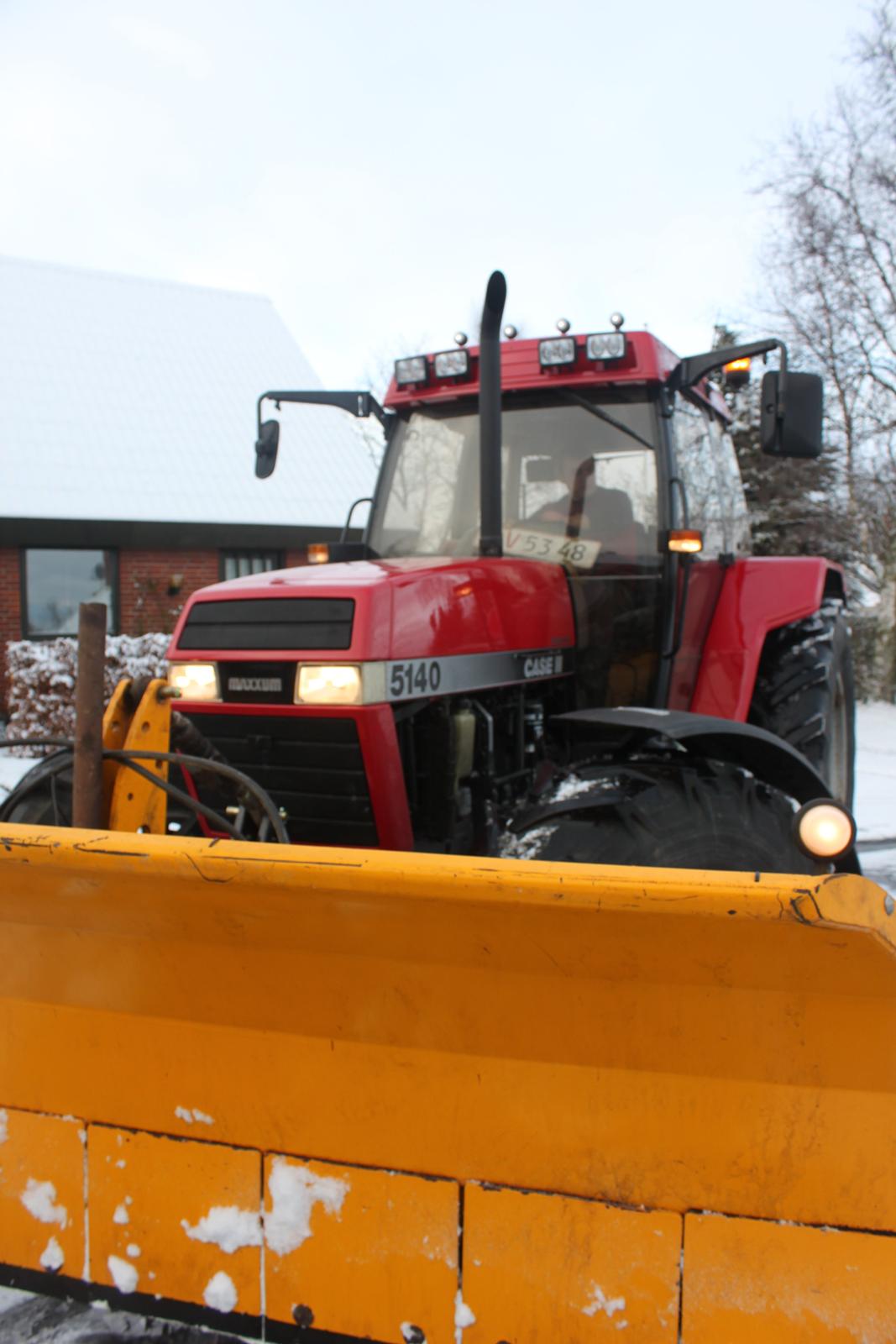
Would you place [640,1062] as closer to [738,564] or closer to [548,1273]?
[548,1273]

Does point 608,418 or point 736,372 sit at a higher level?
point 736,372

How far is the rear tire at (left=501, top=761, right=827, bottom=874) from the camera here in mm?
2535

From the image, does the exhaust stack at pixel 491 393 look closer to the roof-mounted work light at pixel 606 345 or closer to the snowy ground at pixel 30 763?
the roof-mounted work light at pixel 606 345

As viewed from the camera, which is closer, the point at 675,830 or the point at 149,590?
the point at 675,830

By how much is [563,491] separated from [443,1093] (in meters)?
2.33

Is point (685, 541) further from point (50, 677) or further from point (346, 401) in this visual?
point (50, 677)

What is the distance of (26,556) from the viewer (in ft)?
38.1

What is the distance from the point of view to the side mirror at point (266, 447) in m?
3.90

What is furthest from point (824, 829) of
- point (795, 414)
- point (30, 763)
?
point (30, 763)

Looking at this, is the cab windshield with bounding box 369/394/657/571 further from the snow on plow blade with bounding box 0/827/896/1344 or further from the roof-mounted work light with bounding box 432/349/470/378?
the snow on plow blade with bounding box 0/827/896/1344

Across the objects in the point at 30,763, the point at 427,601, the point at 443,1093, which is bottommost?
the point at 30,763

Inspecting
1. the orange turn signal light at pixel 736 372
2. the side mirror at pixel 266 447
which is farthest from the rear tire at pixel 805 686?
the side mirror at pixel 266 447

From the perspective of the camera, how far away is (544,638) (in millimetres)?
3451

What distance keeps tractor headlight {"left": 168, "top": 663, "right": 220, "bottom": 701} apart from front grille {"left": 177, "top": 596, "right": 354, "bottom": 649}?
0.06 meters
